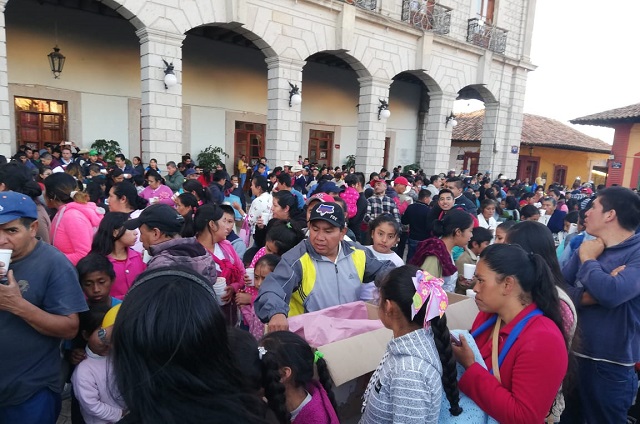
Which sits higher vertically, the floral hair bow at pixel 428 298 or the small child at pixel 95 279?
the floral hair bow at pixel 428 298

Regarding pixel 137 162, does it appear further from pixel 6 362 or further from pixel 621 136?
pixel 621 136

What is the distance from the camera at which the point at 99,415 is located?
2197 millimetres

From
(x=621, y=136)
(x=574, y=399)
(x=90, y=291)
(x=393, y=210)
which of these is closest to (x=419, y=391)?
(x=574, y=399)

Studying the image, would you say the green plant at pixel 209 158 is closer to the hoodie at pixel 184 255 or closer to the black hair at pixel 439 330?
the hoodie at pixel 184 255

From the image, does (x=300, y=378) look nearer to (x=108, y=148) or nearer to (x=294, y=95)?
(x=294, y=95)

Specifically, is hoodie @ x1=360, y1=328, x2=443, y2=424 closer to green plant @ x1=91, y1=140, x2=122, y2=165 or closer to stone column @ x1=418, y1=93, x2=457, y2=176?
green plant @ x1=91, y1=140, x2=122, y2=165

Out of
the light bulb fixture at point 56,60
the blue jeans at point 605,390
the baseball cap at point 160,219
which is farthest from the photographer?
the light bulb fixture at point 56,60

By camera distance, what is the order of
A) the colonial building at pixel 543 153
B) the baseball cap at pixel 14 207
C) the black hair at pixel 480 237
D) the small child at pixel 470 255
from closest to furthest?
the baseball cap at pixel 14 207 → the small child at pixel 470 255 → the black hair at pixel 480 237 → the colonial building at pixel 543 153

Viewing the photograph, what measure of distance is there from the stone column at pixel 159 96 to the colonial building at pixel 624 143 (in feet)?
68.3

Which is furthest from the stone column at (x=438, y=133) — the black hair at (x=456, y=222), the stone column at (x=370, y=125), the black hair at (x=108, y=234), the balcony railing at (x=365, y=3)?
the black hair at (x=108, y=234)

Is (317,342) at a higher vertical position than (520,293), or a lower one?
lower

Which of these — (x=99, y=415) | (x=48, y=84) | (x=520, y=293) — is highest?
(x=48, y=84)

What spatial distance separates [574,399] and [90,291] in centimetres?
332

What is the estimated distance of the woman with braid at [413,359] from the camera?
1.51 meters
